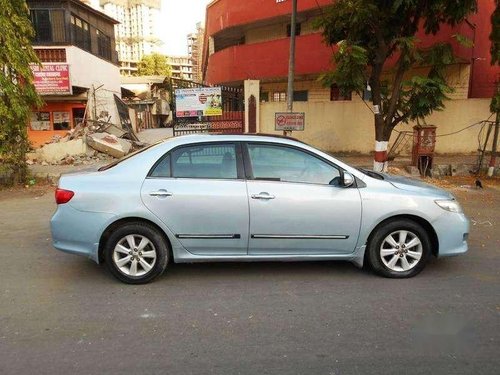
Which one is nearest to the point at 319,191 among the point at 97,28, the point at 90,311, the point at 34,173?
the point at 90,311

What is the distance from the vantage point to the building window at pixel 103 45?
22591 mm

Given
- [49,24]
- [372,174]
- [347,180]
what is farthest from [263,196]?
[49,24]

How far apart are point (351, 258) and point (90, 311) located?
2620 mm

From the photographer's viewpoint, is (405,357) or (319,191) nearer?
(405,357)

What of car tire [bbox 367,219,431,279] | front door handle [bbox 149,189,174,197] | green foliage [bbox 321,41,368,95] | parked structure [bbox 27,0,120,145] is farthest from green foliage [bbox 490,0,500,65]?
parked structure [bbox 27,0,120,145]

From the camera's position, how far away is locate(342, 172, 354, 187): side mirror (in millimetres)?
4578

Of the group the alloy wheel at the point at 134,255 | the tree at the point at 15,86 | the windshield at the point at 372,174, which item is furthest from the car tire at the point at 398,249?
the tree at the point at 15,86

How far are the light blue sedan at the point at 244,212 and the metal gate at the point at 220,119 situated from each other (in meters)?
8.84

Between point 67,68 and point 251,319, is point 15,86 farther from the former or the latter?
point 251,319

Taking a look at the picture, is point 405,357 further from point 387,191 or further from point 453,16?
point 453,16

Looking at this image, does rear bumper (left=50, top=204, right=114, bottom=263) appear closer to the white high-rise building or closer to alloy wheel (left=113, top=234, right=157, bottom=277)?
alloy wheel (left=113, top=234, right=157, bottom=277)

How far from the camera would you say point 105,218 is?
4.45 meters

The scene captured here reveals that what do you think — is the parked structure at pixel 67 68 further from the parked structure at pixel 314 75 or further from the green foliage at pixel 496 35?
the green foliage at pixel 496 35

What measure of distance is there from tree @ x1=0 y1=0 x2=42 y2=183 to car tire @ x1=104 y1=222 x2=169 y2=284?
6927mm
